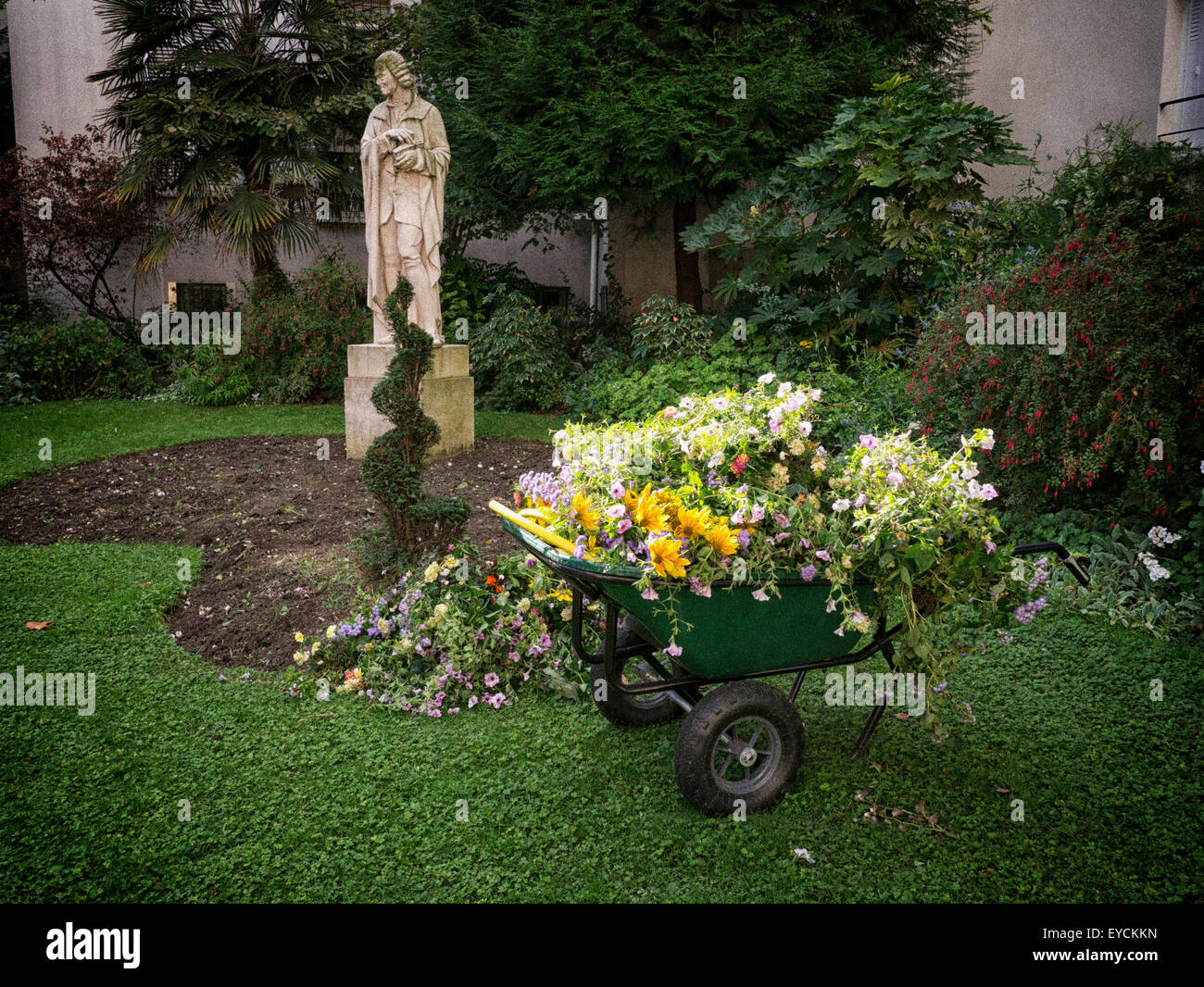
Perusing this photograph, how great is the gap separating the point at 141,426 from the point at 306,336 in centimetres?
251

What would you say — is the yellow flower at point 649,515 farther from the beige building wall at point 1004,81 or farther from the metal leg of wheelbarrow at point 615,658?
the beige building wall at point 1004,81

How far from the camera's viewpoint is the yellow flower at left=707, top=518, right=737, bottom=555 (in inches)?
98.4

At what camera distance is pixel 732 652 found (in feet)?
9.02

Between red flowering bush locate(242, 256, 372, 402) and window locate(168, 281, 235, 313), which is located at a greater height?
window locate(168, 281, 235, 313)

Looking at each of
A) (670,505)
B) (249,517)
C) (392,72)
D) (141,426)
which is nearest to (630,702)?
(670,505)

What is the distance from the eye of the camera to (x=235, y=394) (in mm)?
11273

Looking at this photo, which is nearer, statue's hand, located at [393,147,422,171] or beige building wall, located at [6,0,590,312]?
statue's hand, located at [393,147,422,171]

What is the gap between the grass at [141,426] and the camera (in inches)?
329

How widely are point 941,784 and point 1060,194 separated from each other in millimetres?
4238

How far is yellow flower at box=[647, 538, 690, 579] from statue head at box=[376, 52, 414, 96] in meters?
6.58

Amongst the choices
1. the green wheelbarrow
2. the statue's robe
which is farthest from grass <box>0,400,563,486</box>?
the green wheelbarrow

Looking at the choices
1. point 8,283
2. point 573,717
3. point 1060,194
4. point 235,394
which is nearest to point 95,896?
point 573,717

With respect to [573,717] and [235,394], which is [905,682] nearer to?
[573,717]

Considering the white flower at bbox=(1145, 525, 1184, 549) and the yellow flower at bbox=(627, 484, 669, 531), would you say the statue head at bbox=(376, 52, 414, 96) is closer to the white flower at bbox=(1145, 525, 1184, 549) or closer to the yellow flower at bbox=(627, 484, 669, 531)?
the yellow flower at bbox=(627, 484, 669, 531)
